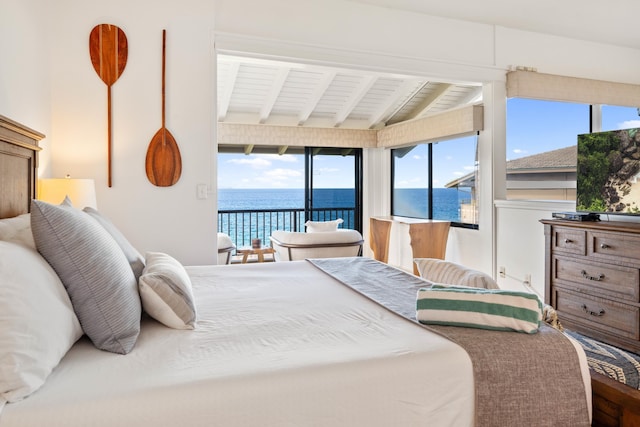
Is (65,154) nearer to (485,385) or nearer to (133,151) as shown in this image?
(133,151)

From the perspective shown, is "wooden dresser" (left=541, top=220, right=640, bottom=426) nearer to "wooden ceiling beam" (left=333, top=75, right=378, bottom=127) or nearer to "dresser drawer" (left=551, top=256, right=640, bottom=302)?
"dresser drawer" (left=551, top=256, right=640, bottom=302)

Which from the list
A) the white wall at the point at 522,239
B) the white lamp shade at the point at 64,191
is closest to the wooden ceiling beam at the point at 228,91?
the white lamp shade at the point at 64,191

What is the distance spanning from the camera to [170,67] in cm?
309

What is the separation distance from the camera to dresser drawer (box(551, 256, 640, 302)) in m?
2.59

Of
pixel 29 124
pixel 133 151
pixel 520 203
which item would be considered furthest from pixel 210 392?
pixel 520 203

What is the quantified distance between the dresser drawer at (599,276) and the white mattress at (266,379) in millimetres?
1982

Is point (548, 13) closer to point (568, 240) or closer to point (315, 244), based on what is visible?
point (568, 240)

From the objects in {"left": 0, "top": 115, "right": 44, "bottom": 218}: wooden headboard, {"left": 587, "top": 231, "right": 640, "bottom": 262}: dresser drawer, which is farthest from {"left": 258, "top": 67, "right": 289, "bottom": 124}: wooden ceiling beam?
{"left": 587, "top": 231, "right": 640, "bottom": 262}: dresser drawer

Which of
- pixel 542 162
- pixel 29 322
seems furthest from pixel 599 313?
pixel 29 322

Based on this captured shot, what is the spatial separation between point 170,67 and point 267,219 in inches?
146

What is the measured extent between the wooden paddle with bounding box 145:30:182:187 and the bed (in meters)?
1.52

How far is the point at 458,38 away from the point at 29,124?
3559mm

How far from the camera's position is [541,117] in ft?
17.3

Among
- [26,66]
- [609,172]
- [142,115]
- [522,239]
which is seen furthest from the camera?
[522,239]
